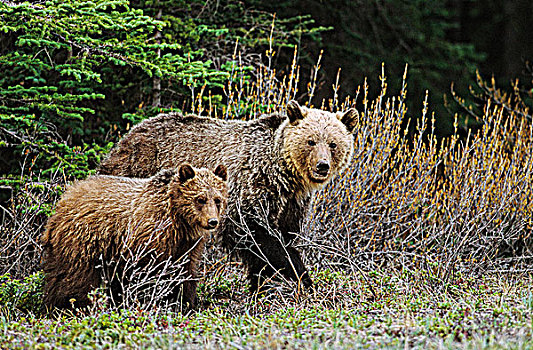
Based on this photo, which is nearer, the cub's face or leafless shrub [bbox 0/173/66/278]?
the cub's face

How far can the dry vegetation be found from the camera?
4828 millimetres

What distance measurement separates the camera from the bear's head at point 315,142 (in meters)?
6.60

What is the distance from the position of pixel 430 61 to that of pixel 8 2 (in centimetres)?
1015

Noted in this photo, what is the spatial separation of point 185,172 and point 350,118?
194 cm

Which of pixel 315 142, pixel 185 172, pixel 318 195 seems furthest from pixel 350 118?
pixel 185 172

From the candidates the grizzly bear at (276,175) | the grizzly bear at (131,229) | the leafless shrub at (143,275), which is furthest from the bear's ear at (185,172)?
the grizzly bear at (276,175)

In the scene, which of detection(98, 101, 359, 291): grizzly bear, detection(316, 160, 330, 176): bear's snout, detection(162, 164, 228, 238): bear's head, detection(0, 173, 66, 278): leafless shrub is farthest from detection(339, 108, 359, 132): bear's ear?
detection(0, 173, 66, 278): leafless shrub

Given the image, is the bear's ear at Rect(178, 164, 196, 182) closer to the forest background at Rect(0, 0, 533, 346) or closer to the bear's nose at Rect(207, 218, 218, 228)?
the bear's nose at Rect(207, 218, 218, 228)

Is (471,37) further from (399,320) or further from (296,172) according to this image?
(399,320)

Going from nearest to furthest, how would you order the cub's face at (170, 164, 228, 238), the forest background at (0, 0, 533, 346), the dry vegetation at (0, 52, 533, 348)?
the dry vegetation at (0, 52, 533, 348)
the cub's face at (170, 164, 228, 238)
the forest background at (0, 0, 533, 346)

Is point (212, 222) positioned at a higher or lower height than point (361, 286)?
higher

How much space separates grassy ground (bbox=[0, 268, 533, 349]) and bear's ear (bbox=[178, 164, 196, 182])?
1.18m

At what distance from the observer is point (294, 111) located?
6.72 metres

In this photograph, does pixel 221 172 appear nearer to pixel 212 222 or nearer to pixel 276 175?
pixel 212 222
